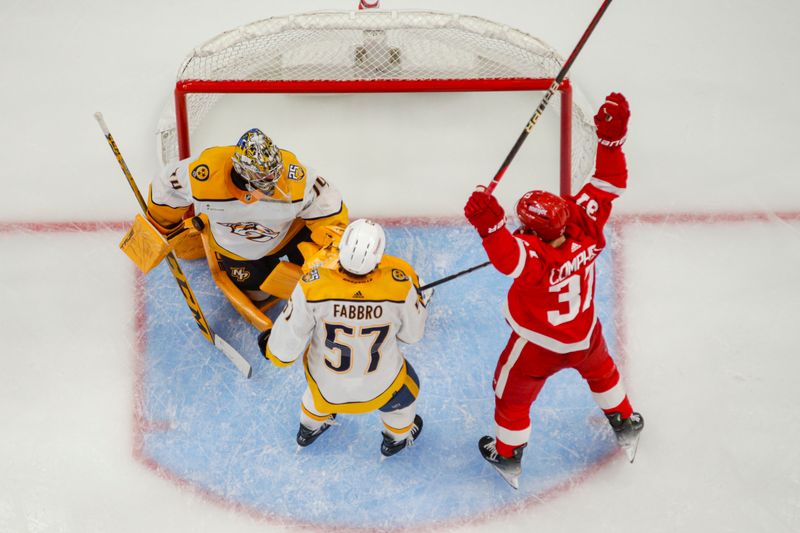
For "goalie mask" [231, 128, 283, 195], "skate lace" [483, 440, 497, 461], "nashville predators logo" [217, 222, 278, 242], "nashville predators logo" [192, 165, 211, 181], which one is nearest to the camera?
"goalie mask" [231, 128, 283, 195]

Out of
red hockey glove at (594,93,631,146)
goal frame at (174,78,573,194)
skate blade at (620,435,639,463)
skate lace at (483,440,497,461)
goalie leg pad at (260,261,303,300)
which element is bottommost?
skate lace at (483,440,497,461)

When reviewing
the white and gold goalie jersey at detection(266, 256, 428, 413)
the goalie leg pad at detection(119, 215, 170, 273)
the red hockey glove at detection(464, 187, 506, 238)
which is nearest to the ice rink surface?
the goalie leg pad at detection(119, 215, 170, 273)

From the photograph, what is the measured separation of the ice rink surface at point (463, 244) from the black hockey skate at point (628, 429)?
0.22 feet

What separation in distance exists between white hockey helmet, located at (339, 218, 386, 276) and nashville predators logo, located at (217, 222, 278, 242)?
591 millimetres

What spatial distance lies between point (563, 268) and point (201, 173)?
3.67 ft

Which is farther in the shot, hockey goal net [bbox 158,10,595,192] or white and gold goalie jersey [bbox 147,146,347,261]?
hockey goal net [bbox 158,10,595,192]

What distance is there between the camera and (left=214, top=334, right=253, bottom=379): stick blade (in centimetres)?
304

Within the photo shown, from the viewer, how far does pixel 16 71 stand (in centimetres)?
352

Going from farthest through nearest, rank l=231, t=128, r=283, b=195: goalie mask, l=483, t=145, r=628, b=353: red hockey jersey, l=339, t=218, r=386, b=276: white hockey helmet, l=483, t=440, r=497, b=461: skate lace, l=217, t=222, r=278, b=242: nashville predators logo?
l=483, t=440, r=497, b=461: skate lace
l=217, t=222, r=278, b=242: nashville predators logo
l=231, t=128, r=283, b=195: goalie mask
l=483, t=145, r=628, b=353: red hockey jersey
l=339, t=218, r=386, b=276: white hockey helmet

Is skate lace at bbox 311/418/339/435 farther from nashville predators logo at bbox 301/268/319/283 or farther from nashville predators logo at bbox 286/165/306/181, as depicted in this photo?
nashville predators logo at bbox 286/165/306/181

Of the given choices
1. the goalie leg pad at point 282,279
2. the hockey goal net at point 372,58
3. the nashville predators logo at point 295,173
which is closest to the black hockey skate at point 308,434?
the goalie leg pad at point 282,279

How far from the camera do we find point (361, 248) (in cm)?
225

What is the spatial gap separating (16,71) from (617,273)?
251 centimetres

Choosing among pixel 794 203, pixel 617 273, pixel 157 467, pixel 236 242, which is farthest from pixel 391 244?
pixel 794 203
